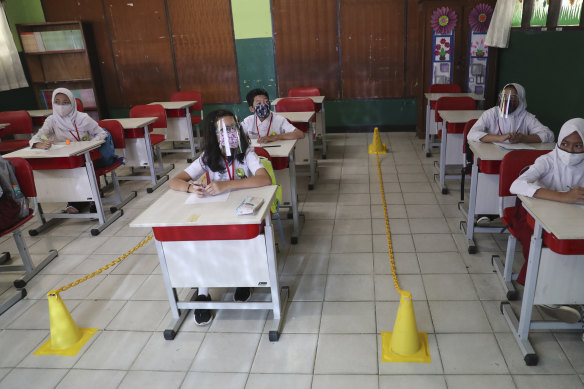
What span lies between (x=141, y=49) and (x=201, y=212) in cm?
600

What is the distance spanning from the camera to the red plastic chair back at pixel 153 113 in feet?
17.7

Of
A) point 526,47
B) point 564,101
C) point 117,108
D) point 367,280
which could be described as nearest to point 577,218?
point 367,280

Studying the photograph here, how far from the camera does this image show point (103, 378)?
7.48 feet

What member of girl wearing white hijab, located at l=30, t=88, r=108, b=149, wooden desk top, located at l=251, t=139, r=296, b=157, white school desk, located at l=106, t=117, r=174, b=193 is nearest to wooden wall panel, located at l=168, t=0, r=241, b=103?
white school desk, located at l=106, t=117, r=174, b=193

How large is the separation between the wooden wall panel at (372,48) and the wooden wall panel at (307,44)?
0.57ft

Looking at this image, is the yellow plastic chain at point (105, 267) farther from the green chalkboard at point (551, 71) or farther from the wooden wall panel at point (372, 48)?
the wooden wall panel at point (372, 48)

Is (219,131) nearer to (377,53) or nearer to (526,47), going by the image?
(526,47)

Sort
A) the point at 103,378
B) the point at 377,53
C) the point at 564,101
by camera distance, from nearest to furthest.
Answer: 1. the point at 103,378
2. the point at 564,101
3. the point at 377,53

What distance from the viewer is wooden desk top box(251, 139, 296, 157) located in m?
3.43

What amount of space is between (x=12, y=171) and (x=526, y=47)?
16.3ft

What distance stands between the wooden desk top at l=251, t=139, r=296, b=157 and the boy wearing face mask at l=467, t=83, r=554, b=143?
144 centimetres

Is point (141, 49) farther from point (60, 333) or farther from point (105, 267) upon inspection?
point (60, 333)

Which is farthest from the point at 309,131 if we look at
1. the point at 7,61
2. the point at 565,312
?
the point at 7,61

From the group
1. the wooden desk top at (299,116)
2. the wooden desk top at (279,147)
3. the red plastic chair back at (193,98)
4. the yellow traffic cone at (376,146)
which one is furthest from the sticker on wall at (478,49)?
the red plastic chair back at (193,98)
